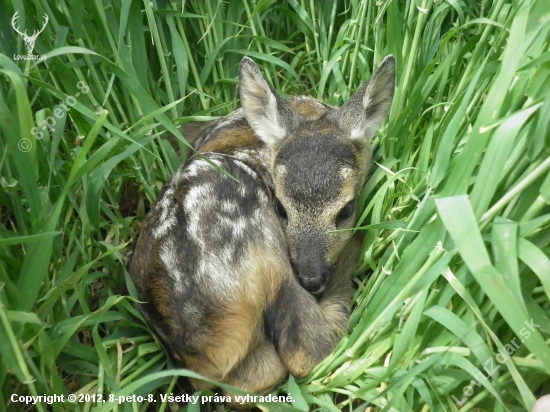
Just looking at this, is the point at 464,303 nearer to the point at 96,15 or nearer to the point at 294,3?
the point at 96,15

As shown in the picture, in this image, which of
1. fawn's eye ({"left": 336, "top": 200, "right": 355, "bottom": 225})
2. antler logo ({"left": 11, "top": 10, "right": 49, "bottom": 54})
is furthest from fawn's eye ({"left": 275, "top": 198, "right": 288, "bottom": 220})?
antler logo ({"left": 11, "top": 10, "right": 49, "bottom": 54})

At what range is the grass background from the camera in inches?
79.0

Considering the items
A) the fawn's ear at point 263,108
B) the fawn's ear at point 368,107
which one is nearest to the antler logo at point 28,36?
the fawn's ear at point 263,108

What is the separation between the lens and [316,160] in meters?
3.10

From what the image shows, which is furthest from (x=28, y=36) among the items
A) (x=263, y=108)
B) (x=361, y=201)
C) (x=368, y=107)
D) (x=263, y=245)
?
(x=361, y=201)

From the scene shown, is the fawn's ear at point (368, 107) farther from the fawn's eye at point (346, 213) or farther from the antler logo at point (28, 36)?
the antler logo at point (28, 36)

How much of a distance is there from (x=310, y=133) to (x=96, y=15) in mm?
1328

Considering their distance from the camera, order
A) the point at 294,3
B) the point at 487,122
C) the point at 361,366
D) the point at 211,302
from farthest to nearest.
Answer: the point at 294,3, the point at 211,302, the point at 361,366, the point at 487,122

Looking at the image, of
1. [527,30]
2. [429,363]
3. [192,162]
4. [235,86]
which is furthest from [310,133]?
[429,363]

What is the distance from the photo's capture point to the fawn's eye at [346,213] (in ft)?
10.2

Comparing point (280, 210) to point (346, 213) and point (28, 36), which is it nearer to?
point (346, 213)

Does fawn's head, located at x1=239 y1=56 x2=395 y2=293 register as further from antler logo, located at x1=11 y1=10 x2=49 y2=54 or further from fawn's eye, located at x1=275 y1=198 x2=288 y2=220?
antler logo, located at x1=11 y1=10 x2=49 y2=54

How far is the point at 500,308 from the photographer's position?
184cm

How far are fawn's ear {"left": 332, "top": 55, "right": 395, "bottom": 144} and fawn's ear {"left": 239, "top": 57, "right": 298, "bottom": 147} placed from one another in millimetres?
305
